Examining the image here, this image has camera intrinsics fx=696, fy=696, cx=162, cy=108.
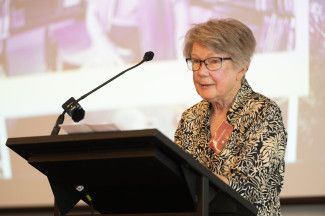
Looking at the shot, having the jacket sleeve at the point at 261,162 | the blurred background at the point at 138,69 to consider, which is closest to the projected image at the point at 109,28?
the blurred background at the point at 138,69

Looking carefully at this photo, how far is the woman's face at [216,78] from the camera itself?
261cm

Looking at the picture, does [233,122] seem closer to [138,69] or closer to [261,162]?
[261,162]

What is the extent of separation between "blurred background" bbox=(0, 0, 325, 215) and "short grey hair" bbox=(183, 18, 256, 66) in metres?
1.16

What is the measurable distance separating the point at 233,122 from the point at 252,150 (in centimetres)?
26

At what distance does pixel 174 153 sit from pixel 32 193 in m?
2.67

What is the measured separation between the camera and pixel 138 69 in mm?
4172

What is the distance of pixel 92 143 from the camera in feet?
6.54

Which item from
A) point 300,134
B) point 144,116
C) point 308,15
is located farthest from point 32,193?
point 308,15

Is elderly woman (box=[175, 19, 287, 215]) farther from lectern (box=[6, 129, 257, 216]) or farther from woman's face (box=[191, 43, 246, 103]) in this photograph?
lectern (box=[6, 129, 257, 216])

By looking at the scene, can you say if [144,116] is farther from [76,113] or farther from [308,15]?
[76,113]

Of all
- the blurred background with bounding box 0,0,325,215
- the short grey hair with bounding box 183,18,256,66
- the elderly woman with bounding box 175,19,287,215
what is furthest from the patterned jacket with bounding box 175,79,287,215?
the blurred background with bounding box 0,0,325,215

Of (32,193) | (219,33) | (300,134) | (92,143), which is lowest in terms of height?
(32,193)

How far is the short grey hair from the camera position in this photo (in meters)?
2.58

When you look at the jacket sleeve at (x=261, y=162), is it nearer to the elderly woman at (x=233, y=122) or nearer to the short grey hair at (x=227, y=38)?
the elderly woman at (x=233, y=122)
